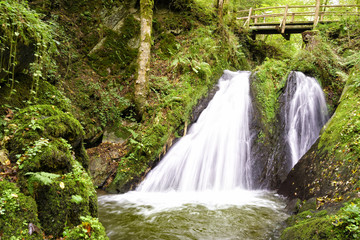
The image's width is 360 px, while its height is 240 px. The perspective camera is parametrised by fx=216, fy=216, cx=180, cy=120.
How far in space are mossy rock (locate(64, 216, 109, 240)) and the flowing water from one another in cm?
135

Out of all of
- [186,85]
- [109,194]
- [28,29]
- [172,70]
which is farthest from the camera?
[172,70]

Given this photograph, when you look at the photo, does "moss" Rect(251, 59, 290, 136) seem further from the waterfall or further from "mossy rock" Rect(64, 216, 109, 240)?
"mossy rock" Rect(64, 216, 109, 240)

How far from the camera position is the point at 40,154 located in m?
2.70

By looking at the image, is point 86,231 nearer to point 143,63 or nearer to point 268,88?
point 143,63

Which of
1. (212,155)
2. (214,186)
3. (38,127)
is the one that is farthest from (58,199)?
(212,155)

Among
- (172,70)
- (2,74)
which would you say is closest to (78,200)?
(2,74)

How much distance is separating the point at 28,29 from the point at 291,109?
7.91 m

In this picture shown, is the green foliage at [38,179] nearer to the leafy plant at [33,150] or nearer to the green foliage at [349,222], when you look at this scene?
the leafy plant at [33,150]

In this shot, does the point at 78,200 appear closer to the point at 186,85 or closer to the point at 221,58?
the point at 186,85

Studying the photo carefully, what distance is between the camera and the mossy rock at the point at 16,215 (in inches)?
78.8

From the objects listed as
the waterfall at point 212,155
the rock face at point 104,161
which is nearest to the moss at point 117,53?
the rock face at point 104,161

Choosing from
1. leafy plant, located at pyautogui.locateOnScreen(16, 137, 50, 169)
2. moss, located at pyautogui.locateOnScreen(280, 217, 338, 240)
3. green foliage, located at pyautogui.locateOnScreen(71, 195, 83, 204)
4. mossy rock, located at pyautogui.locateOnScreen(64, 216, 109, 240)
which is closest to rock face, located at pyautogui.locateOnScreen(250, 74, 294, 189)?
moss, located at pyautogui.locateOnScreen(280, 217, 338, 240)

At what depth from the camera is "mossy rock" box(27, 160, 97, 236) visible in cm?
242

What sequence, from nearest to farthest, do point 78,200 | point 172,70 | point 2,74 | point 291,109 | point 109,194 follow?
point 78,200 < point 2,74 < point 109,194 < point 291,109 < point 172,70
